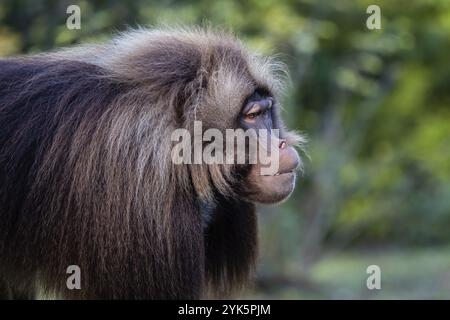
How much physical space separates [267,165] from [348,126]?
371 inches

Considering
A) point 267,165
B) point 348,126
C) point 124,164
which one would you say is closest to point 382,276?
point 348,126

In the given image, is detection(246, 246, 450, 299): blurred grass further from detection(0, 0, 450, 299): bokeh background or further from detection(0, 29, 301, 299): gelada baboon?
detection(0, 29, 301, 299): gelada baboon

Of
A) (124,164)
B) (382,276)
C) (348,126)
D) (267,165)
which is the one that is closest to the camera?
(124,164)

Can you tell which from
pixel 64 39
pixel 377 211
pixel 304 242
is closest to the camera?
pixel 64 39

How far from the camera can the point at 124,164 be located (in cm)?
456

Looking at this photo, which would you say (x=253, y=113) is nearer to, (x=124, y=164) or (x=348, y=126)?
(x=124, y=164)

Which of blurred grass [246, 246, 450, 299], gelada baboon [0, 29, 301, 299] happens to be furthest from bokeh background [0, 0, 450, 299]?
gelada baboon [0, 29, 301, 299]

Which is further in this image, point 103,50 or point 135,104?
point 103,50

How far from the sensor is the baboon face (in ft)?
15.9

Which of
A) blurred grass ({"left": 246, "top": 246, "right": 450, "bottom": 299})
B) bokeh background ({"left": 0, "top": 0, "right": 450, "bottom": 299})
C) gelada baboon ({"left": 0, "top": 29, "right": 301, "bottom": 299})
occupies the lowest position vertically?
gelada baboon ({"left": 0, "top": 29, "right": 301, "bottom": 299})

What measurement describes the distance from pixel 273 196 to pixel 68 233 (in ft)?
3.92

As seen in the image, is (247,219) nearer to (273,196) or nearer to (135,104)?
(273,196)

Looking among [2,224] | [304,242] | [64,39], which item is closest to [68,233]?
[2,224]

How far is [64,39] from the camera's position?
290 inches
